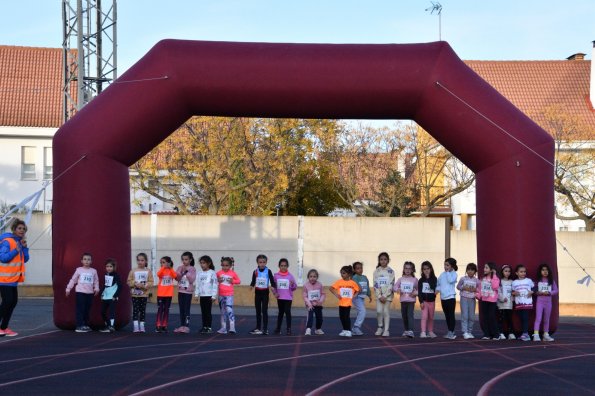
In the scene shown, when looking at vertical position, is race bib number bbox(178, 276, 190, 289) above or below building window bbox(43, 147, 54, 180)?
below

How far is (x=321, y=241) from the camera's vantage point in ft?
94.8

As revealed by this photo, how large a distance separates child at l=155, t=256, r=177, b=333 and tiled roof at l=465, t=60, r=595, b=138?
100ft

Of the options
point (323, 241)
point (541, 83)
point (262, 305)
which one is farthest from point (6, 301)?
point (541, 83)

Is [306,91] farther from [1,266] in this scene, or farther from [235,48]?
[1,266]

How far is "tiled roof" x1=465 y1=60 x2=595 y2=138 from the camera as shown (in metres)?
46.3

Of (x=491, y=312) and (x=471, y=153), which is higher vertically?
(x=471, y=153)

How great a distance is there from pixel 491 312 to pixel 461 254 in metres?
12.1

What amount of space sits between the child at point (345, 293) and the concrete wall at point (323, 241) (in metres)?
10.5

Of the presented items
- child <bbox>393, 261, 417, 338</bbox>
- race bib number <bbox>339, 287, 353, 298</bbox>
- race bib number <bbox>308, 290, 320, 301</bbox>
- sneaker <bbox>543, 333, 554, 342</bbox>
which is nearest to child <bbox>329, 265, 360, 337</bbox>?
race bib number <bbox>339, 287, 353, 298</bbox>

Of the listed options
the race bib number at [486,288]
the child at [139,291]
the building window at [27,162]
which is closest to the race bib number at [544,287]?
the race bib number at [486,288]

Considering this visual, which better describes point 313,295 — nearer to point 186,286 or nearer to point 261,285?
point 261,285

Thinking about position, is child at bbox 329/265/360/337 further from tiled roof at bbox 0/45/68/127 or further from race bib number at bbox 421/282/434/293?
tiled roof at bbox 0/45/68/127

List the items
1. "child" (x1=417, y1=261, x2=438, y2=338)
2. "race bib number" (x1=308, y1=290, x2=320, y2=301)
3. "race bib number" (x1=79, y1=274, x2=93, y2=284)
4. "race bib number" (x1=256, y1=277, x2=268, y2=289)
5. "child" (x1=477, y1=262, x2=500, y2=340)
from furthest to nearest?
"race bib number" (x1=256, y1=277, x2=268, y2=289) → "race bib number" (x1=308, y1=290, x2=320, y2=301) → "child" (x1=417, y1=261, x2=438, y2=338) → "child" (x1=477, y1=262, x2=500, y2=340) → "race bib number" (x1=79, y1=274, x2=93, y2=284)

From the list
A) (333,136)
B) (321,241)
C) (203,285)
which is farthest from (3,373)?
(333,136)
